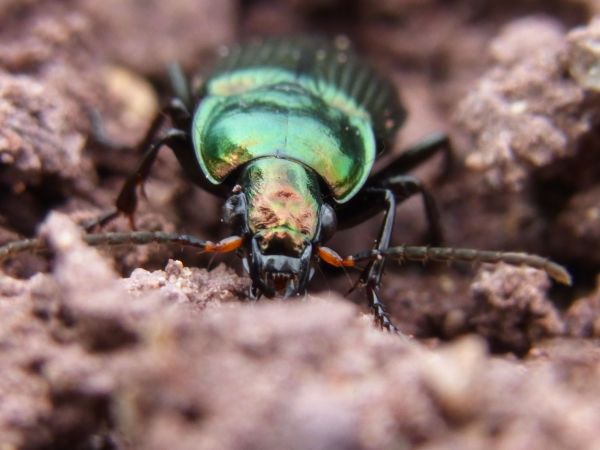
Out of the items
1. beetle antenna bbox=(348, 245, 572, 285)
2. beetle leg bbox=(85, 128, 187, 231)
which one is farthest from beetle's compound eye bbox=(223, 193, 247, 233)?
beetle leg bbox=(85, 128, 187, 231)

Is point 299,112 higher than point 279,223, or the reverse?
point 299,112

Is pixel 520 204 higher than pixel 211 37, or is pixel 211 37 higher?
pixel 211 37

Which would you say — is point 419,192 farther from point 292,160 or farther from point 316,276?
point 292,160

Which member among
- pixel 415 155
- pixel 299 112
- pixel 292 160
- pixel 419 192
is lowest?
pixel 419 192

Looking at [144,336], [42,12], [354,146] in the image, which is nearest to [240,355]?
[144,336]

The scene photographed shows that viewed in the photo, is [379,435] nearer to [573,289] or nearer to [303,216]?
[303,216]

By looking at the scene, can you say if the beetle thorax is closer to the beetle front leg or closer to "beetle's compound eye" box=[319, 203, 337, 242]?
"beetle's compound eye" box=[319, 203, 337, 242]

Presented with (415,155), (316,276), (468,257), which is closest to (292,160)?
(316,276)

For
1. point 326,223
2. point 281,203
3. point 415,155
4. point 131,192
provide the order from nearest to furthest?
1. point 281,203
2. point 326,223
3. point 131,192
4. point 415,155
